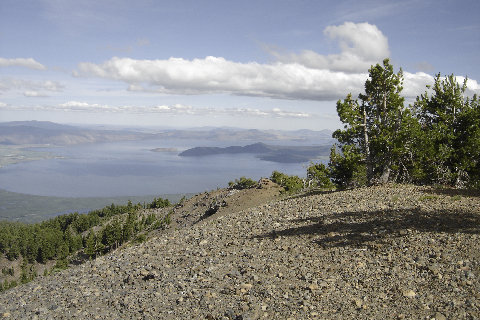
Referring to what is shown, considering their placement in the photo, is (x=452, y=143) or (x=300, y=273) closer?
(x=300, y=273)

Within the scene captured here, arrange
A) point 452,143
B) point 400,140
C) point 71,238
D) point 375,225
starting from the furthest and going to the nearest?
1. point 71,238
2. point 452,143
3. point 400,140
4. point 375,225

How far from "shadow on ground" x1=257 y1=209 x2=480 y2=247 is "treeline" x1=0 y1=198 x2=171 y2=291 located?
58.1 metres

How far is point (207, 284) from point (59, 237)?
12078cm

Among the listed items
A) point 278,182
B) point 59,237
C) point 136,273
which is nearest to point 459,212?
point 136,273

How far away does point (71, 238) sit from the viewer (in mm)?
111875

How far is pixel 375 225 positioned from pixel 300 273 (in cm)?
569

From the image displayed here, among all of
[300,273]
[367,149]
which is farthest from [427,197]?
[300,273]

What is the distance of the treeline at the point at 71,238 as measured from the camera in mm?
92000

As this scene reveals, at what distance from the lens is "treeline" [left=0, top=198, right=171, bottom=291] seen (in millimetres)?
92000

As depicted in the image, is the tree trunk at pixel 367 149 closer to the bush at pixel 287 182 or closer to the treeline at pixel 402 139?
the treeline at pixel 402 139

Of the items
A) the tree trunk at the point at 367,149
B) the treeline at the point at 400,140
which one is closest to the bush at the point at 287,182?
the treeline at the point at 400,140

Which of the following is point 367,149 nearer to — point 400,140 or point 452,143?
point 400,140

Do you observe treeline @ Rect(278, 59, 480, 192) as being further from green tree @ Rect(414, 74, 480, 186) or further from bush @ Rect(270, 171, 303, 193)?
bush @ Rect(270, 171, 303, 193)

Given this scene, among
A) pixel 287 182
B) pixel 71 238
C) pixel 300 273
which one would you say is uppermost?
pixel 300 273
